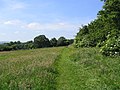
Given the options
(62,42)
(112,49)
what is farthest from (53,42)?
(112,49)

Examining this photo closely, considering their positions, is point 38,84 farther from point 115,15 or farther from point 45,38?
point 45,38

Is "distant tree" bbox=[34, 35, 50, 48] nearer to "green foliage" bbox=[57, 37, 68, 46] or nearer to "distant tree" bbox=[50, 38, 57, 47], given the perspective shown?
"distant tree" bbox=[50, 38, 57, 47]

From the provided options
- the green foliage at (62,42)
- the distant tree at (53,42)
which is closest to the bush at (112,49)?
the green foliage at (62,42)

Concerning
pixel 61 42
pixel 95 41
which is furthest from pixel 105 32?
pixel 61 42

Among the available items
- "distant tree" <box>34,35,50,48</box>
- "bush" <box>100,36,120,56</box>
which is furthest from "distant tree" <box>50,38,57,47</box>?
"bush" <box>100,36,120,56</box>

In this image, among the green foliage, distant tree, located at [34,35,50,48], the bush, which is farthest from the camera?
distant tree, located at [34,35,50,48]

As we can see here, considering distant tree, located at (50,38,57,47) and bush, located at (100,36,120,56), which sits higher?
distant tree, located at (50,38,57,47)

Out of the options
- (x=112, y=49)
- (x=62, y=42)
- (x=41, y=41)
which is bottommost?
(x=112, y=49)

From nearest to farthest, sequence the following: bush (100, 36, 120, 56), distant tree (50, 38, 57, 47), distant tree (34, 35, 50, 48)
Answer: bush (100, 36, 120, 56), distant tree (34, 35, 50, 48), distant tree (50, 38, 57, 47)

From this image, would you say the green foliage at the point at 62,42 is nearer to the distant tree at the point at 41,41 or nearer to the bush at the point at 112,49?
the distant tree at the point at 41,41

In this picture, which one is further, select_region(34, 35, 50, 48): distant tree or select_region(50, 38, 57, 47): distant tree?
select_region(50, 38, 57, 47): distant tree

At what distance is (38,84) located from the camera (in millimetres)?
14133

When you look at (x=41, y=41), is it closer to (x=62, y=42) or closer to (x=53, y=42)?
(x=53, y=42)

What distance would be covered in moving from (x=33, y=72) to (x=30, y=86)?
4.59 metres
